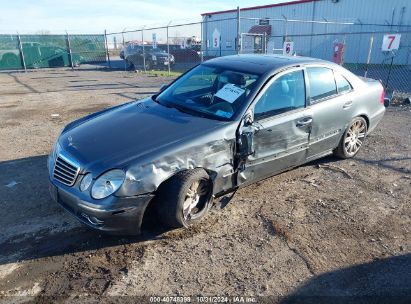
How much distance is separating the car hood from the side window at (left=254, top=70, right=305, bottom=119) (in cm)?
59

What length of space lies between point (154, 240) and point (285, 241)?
1.29 meters

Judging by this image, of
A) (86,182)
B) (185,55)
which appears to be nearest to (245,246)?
(86,182)

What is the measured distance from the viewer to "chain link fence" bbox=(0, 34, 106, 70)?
2189cm

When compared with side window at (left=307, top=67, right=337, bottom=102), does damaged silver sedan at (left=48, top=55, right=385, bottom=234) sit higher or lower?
lower

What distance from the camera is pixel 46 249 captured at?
3.28m

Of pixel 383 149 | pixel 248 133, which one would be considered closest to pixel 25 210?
pixel 248 133

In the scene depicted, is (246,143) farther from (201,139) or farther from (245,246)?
(245,246)

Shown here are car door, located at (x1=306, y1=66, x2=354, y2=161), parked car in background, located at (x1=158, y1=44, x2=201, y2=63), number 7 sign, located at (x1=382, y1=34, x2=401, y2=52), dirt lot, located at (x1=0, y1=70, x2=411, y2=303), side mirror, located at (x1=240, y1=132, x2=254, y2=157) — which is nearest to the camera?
dirt lot, located at (x1=0, y1=70, x2=411, y2=303)

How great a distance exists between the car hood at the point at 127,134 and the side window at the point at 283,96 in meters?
0.59

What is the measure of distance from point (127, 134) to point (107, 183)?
69 cm

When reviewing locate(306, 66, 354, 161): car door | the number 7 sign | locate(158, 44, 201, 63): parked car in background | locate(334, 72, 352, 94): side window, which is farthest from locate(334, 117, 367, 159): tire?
locate(158, 44, 201, 63): parked car in background

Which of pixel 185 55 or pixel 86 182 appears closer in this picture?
pixel 86 182

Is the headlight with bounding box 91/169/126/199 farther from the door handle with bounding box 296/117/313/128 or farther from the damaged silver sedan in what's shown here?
the door handle with bounding box 296/117/313/128

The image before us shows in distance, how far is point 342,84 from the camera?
5.04m
